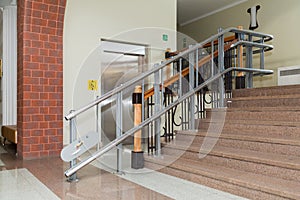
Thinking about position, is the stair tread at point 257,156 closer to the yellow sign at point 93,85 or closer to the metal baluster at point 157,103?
the metal baluster at point 157,103

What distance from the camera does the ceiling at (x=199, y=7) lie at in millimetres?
7434

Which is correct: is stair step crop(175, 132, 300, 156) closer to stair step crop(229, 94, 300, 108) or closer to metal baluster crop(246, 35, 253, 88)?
stair step crop(229, 94, 300, 108)

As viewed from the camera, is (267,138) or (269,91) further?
(269,91)

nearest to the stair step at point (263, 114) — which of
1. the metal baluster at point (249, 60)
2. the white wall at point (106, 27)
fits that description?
the metal baluster at point (249, 60)

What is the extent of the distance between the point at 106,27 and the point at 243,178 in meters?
4.11

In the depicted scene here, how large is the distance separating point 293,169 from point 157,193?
1.14 meters

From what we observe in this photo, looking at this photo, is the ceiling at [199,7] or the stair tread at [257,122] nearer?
the stair tread at [257,122]

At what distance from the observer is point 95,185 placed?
2.76 meters

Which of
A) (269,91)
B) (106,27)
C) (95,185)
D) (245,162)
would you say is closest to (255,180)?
(245,162)

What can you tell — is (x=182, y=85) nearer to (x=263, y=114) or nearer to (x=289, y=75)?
(x=263, y=114)

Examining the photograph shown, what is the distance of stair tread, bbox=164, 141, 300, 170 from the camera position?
7.77 feet

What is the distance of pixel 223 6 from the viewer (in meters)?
7.70

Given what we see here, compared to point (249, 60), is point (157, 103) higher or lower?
lower

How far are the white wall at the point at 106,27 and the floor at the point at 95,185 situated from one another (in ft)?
5.79
